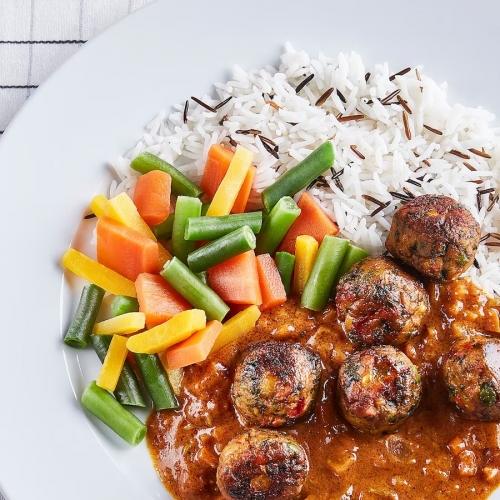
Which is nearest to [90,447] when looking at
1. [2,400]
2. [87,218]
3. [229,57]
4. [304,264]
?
[2,400]

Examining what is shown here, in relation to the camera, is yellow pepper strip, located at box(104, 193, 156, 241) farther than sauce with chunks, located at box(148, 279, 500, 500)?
Yes

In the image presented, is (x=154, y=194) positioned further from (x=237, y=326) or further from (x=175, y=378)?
(x=175, y=378)

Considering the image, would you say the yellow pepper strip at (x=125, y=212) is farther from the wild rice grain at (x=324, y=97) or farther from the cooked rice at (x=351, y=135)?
the wild rice grain at (x=324, y=97)

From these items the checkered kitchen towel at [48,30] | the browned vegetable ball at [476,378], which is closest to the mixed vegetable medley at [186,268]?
the browned vegetable ball at [476,378]

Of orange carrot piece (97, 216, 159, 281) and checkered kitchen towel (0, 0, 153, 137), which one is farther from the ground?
checkered kitchen towel (0, 0, 153, 137)

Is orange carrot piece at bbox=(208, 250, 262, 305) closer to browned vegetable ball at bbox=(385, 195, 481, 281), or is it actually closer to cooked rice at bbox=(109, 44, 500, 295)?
cooked rice at bbox=(109, 44, 500, 295)

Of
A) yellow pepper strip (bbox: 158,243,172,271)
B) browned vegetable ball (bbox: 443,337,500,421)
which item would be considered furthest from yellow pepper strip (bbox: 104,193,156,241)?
browned vegetable ball (bbox: 443,337,500,421)
